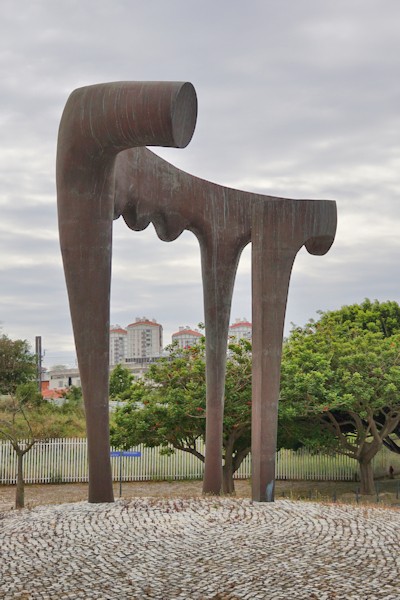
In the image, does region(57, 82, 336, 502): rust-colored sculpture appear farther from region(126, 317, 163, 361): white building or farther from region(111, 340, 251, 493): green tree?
region(126, 317, 163, 361): white building

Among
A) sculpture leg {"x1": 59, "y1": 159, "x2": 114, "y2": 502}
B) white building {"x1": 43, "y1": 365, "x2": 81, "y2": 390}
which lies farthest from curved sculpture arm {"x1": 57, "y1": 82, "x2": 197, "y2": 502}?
white building {"x1": 43, "y1": 365, "x2": 81, "y2": 390}

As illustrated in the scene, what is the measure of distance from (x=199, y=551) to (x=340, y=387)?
1220 cm

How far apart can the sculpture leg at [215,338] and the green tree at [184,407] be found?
358 cm

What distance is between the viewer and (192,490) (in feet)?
84.0

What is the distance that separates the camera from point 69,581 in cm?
834

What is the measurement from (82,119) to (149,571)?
6.63m

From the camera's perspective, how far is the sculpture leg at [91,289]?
40.5 feet

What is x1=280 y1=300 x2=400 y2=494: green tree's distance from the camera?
20.2m

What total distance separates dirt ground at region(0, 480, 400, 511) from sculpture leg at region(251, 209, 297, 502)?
9.15 m

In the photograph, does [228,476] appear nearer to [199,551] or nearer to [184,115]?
[199,551]

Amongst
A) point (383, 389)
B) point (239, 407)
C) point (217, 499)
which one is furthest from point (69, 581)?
point (383, 389)

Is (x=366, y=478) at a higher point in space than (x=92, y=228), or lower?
lower

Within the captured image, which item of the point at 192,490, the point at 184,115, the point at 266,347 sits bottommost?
the point at 192,490

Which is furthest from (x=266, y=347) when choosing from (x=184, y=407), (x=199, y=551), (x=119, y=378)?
(x=119, y=378)
